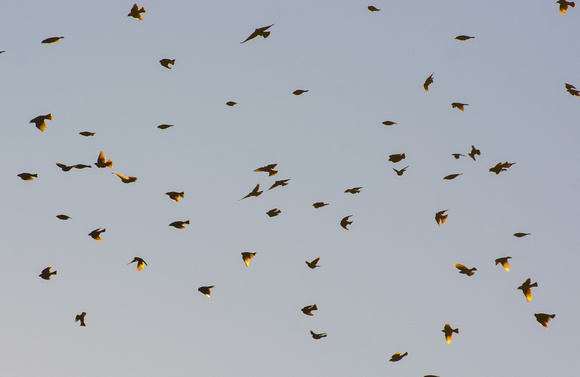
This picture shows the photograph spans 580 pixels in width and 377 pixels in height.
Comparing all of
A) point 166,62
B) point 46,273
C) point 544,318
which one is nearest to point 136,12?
point 166,62

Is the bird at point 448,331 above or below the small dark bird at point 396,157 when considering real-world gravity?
below

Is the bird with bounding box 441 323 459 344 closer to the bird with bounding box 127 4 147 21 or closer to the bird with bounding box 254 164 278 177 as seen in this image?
the bird with bounding box 254 164 278 177

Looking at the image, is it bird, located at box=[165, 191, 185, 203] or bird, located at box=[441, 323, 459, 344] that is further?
bird, located at box=[165, 191, 185, 203]

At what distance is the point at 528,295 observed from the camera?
1958 cm

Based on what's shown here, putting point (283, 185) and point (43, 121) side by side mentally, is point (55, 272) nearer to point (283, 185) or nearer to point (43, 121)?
point (43, 121)

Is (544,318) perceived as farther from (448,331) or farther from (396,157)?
(396,157)

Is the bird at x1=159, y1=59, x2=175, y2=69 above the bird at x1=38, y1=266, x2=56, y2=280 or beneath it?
above

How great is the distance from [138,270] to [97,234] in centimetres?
206

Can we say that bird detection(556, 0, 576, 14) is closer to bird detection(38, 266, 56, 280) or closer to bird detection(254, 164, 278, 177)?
bird detection(254, 164, 278, 177)

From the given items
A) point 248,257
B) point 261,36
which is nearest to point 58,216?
point 248,257

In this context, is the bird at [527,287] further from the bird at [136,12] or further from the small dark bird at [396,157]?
the bird at [136,12]

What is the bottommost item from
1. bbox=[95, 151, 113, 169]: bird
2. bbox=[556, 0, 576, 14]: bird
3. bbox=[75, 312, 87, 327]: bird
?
bbox=[75, 312, 87, 327]: bird

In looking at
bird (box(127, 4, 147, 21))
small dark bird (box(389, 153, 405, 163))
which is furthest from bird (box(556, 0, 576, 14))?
bird (box(127, 4, 147, 21))

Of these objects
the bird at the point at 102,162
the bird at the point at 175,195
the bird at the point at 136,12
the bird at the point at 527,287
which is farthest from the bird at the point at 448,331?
the bird at the point at 136,12
